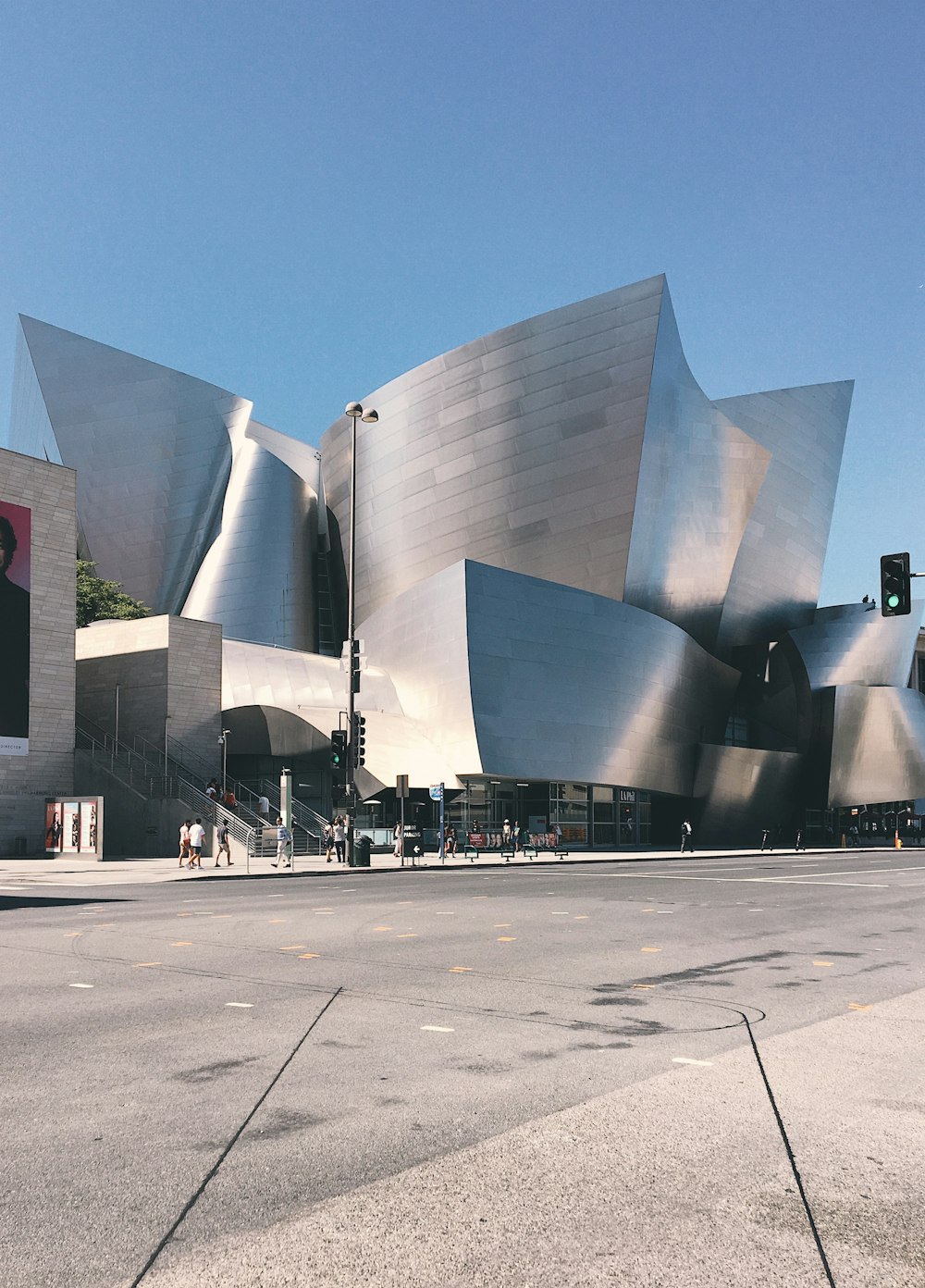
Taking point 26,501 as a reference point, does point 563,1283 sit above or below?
below

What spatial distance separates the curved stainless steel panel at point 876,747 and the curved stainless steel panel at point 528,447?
15.9 metres

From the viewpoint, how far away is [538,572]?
61.6 meters

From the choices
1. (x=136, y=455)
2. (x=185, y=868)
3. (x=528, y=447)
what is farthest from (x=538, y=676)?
(x=136, y=455)

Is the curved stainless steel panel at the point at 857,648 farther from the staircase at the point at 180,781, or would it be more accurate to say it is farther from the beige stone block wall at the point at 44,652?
the beige stone block wall at the point at 44,652

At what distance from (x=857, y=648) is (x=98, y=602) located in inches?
1798

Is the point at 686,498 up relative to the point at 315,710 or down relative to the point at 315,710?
up

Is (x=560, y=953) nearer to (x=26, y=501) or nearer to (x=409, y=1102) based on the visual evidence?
(x=409, y=1102)

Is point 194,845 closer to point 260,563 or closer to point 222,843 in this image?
point 222,843

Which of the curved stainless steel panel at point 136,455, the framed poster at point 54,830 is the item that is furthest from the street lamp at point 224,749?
the curved stainless steel panel at point 136,455

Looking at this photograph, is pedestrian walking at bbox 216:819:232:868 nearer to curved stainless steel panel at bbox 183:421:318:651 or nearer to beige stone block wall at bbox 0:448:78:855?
beige stone block wall at bbox 0:448:78:855

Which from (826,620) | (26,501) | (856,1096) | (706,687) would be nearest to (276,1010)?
(856,1096)

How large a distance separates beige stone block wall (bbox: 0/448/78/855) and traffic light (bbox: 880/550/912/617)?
106 ft

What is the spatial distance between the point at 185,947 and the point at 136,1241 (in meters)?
8.96

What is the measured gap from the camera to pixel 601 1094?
19.2 ft
